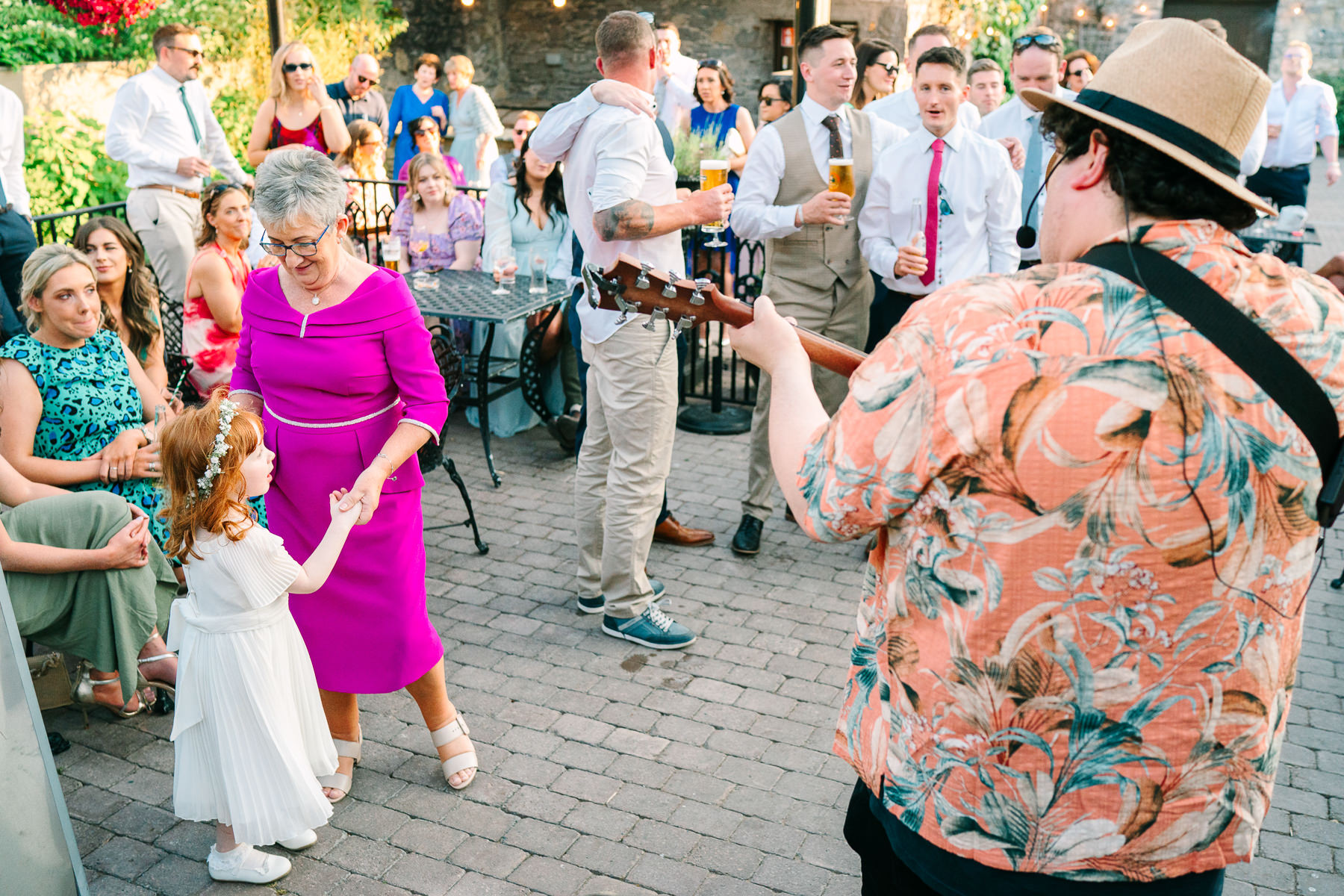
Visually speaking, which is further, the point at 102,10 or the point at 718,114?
the point at 102,10

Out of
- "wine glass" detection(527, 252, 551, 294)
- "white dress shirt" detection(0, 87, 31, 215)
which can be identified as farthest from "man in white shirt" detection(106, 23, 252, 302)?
"wine glass" detection(527, 252, 551, 294)

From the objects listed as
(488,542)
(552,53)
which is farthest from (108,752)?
(552,53)

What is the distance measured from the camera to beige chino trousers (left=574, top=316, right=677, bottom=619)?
4.21 metres

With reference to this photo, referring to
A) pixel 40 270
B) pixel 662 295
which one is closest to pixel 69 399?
pixel 40 270

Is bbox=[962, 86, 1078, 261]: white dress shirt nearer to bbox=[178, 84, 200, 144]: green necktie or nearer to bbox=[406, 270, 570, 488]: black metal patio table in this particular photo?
bbox=[406, 270, 570, 488]: black metal patio table

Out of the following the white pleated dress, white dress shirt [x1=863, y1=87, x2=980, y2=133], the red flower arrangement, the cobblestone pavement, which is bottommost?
the cobblestone pavement

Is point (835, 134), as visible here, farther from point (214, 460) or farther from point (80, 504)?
point (80, 504)

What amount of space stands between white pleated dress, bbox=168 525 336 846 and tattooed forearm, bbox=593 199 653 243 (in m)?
1.67

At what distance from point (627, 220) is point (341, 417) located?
4.28ft

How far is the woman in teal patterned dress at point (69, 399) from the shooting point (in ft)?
12.9

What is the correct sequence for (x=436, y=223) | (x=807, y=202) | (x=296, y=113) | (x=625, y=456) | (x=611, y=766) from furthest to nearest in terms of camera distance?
(x=296, y=113), (x=436, y=223), (x=807, y=202), (x=625, y=456), (x=611, y=766)

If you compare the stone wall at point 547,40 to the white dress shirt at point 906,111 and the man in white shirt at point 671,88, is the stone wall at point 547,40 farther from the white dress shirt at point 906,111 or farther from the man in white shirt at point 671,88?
the white dress shirt at point 906,111

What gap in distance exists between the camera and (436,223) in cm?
723

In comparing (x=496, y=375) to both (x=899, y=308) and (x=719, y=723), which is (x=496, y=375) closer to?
(x=899, y=308)
